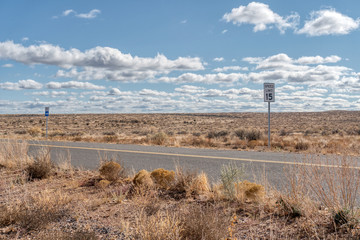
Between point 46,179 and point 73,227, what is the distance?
14.3ft

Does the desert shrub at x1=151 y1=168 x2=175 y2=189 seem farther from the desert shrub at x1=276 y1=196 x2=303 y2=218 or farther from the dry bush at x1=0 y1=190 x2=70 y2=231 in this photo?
the desert shrub at x1=276 y1=196 x2=303 y2=218

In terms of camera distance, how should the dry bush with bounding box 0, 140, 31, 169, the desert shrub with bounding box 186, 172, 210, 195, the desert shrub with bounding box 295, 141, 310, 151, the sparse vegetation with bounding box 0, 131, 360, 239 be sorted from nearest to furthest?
the sparse vegetation with bounding box 0, 131, 360, 239
the desert shrub with bounding box 186, 172, 210, 195
the dry bush with bounding box 0, 140, 31, 169
the desert shrub with bounding box 295, 141, 310, 151

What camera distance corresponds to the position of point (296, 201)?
466 centimetres

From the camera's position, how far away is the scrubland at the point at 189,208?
3896 mm

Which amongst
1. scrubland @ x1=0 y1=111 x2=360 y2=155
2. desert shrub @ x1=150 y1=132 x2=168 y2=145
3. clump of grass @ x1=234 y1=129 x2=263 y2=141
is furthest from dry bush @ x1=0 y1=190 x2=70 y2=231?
clump of grass @ x1=234 y1=129 x2=263 y2=141

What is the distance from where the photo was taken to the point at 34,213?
4.84 meters

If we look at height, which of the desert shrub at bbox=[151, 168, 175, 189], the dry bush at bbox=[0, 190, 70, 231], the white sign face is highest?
the white sign face

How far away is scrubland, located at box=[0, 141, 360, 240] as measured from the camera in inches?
153

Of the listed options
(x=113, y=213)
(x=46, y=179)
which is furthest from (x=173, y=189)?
(x=46, y=179)

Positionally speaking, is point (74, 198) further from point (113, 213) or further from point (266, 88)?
point (266, 88)

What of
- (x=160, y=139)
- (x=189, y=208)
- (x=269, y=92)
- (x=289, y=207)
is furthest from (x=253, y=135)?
(x=189, y=208)

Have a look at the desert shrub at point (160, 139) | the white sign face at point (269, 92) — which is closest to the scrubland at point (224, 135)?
the desert shrub at point (160, 139)

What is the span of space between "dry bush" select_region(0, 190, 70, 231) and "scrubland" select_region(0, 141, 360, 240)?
1 centimetres

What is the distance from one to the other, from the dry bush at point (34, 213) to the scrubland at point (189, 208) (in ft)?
0.05
